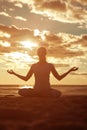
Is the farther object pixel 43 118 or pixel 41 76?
Answer: pixel 41 76

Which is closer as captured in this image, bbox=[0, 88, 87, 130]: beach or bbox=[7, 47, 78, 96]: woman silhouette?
bbox=[0, 88, 87, 130]: beach

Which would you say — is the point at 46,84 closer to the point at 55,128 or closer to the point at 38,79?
the point at 38,79

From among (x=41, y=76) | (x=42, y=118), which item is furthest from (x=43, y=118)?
(x=41, y=76)

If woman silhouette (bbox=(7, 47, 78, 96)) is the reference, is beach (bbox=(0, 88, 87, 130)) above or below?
below

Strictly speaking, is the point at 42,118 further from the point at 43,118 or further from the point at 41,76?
the point at 41,76

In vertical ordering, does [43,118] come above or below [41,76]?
below

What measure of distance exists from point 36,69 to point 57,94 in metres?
1.02

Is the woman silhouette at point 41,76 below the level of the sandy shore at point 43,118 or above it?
above

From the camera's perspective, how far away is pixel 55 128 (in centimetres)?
522

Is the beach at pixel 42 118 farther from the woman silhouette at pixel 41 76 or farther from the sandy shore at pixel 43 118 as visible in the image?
the woman silhouette at pixel 41 76

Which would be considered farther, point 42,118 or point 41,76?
point 41,76

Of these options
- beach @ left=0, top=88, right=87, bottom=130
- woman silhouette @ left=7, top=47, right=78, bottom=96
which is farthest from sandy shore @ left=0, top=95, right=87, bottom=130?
woman silhouette @ left=7, top=47, right=78, bottom=96

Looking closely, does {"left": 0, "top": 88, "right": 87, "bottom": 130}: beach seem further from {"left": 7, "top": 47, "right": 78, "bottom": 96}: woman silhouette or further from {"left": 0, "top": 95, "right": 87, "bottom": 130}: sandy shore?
{"left": 7, "top": 47, "right": 78, "bottom": 96}: woman silhouette

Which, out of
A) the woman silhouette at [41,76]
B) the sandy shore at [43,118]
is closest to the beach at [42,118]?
the sandy shore at [43,118]
